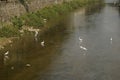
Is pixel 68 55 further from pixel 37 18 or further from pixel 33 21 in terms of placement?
pixel 37 18

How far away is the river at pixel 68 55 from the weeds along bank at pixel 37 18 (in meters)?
1.58

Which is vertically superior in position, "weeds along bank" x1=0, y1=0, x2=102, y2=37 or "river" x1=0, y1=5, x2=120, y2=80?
"weeds along bank" x1=0, y1=0, x2=102, y2=37

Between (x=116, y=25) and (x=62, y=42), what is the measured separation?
11215 mm

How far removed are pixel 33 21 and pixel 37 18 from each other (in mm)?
1584

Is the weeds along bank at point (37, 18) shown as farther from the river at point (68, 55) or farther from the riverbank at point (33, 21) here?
the river at point (68, 55)

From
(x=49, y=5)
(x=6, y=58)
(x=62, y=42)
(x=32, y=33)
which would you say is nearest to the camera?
(x=6, y=58)

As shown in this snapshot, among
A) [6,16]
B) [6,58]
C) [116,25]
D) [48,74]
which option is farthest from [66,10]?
[48,74]

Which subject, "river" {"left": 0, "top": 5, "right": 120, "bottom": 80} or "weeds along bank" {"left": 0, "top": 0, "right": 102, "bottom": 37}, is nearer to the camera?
"river" {"left": 0, "top": 5, "right": 120, "bottom": 80}

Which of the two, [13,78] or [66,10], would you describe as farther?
[66,10]

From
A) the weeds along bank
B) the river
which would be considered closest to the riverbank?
the weeds along bank

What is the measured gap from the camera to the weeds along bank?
119 feet

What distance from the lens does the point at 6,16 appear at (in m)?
39.3

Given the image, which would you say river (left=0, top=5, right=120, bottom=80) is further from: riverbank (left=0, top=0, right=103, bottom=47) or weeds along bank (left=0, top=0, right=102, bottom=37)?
weeds along bank (left=0, top=0, right=102, bottom=37)

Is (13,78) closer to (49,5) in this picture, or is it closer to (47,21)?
(47,21)
